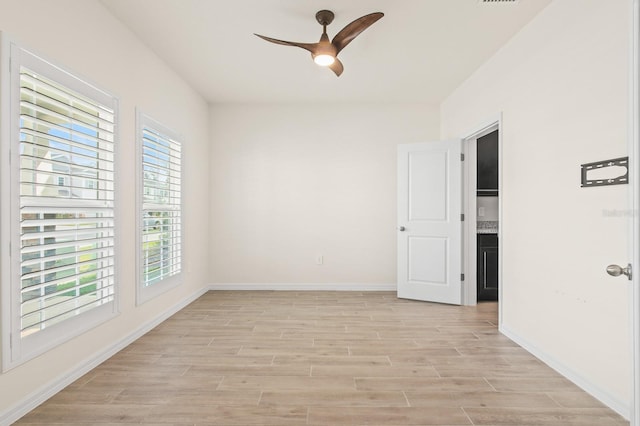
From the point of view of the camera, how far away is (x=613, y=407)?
2.09 m

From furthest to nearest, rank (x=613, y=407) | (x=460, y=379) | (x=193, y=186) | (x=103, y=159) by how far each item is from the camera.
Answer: (x=193, y=186)
(x=103, y=159)
(x=460, y=379)
(x=613, y=407)

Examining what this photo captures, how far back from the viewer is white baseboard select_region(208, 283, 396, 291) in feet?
16.9

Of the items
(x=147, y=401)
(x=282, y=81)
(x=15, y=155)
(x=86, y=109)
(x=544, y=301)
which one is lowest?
(x=147, y=401)

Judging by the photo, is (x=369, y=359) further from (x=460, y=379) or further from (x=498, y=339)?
(x=498, y=339)

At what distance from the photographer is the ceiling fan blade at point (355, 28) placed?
2500 millimetres

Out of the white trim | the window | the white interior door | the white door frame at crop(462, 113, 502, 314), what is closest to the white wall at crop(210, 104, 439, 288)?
the white interior door

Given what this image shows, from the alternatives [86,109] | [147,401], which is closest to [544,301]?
[147,401]

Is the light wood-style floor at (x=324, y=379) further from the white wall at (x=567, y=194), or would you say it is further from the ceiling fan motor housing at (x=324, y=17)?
the ceiling fan motor housing at (x=324, y=17)

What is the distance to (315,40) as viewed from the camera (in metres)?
3.30

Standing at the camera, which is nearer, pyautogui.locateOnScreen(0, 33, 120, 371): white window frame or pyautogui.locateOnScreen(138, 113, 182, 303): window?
pyautogui.locateOnScreen(0, 33, 120, 371): white window frame

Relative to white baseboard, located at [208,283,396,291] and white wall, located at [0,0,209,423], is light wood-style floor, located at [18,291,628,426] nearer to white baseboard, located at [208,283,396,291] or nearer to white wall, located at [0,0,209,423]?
white wall, located at [0,0,209,423]

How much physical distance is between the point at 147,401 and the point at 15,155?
1625 millimetres

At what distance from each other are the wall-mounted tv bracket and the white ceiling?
138cm

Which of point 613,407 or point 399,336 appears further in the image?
point 399,336
